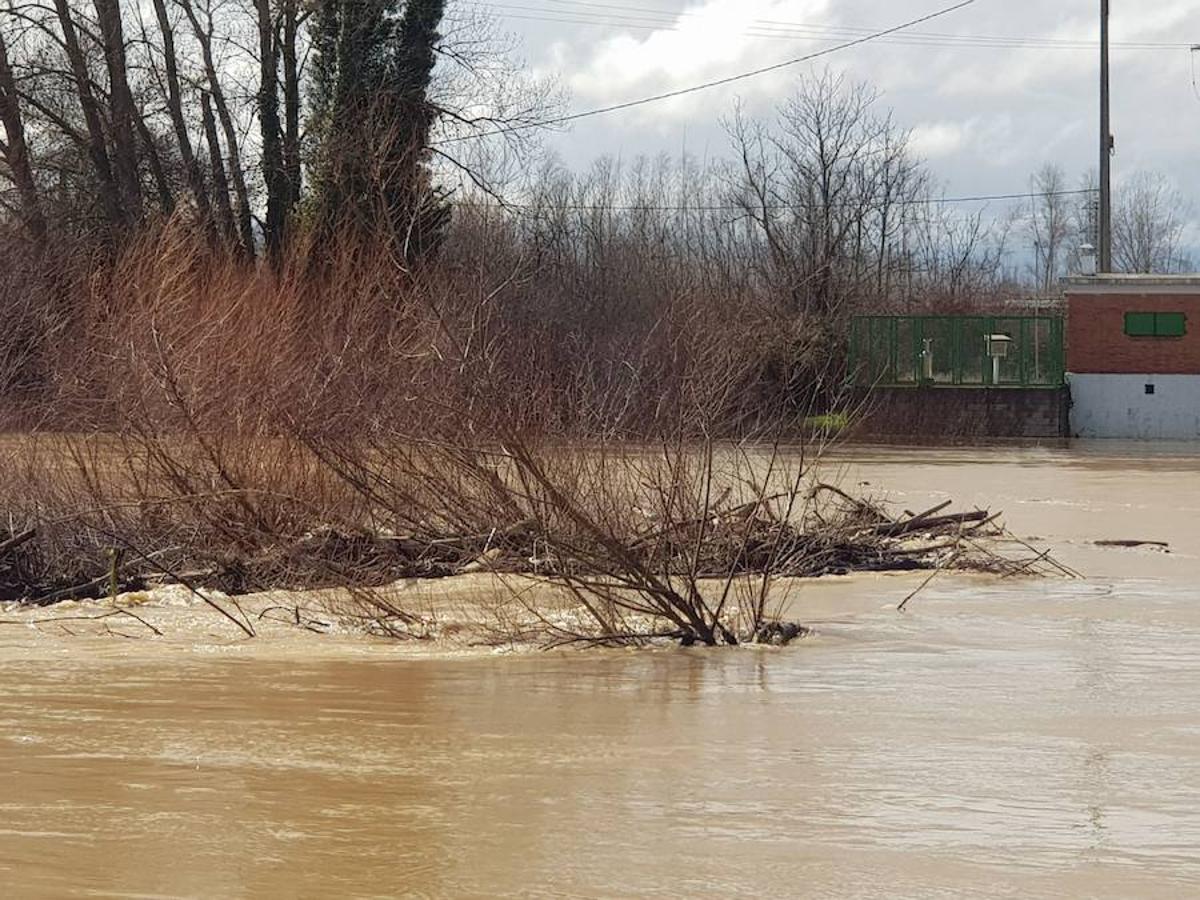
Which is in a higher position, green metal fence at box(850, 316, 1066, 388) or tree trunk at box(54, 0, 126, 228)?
tree trunk at box(54, 0, 126, 228)

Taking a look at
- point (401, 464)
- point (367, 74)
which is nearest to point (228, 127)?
point (367, 74)

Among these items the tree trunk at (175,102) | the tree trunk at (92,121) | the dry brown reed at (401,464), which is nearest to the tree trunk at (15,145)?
the tree trunk at (92,121)

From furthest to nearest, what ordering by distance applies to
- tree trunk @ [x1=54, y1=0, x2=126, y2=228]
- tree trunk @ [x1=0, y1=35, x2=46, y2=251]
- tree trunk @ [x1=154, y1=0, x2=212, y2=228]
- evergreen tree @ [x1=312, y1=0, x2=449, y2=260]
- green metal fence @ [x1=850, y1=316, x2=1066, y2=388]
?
green metal fence @ [x1=850, y1=316, x2=1066, y2=388]
tree trunk @ [x1=154, y1=0, x2=212, y2=228]
tree trunk @ [x1=54, y1=0, x2=126, y2=228]
tree trunk @ [x1=0, y1=35, x2=46, y2=251]
evergreen tree @ [x1=312, y1=0, x2=449, y2=260]

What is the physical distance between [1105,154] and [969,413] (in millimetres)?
7709

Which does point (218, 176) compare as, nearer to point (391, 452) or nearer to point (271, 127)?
point (271, 127)

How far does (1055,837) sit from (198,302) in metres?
14.4

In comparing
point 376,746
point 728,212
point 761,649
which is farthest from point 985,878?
point 728,212

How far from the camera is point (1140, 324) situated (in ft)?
146

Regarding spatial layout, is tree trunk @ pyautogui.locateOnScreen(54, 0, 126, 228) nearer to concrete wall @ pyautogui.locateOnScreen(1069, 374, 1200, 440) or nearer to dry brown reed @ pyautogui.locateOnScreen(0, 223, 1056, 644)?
dry brown reed @ pyautogui.locateOnScreen(0, 223, 1056, 644)

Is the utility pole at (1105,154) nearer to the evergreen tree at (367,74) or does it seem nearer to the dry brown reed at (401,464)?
the evergreen tree at (367,74)

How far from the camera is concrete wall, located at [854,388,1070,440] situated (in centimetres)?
4456

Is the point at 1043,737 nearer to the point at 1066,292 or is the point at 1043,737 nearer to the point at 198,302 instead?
the point at 198,302

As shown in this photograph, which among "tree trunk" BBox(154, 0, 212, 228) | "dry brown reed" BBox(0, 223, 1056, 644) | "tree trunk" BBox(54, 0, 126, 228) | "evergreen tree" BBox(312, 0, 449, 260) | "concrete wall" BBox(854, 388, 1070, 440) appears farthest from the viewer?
"concrete wall" BBox(854, 388, 1070, 440)

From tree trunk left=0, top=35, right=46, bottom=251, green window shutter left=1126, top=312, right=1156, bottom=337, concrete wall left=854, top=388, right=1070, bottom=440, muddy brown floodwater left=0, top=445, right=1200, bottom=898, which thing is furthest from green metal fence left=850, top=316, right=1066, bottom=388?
muddy brown floodwater left=0, top=445, right=1200, bottom=898
